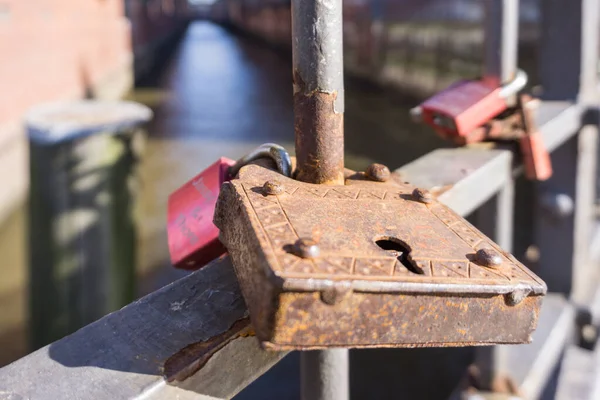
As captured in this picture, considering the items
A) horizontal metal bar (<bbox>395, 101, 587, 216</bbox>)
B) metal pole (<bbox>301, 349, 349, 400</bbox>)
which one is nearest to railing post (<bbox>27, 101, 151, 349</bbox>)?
horizontal metal bar (<bbox>395, 101, 587, 216</bbox>)

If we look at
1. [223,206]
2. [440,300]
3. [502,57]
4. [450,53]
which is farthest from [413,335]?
[450,53]

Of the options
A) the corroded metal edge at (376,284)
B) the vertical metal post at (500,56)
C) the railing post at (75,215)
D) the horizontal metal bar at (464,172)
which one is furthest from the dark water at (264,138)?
the corroded metal edge at (376,284)

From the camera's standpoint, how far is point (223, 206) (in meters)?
0.50

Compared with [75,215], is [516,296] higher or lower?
higher

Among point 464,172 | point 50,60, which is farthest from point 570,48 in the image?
point 50,60

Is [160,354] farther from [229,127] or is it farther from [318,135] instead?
[229,127]

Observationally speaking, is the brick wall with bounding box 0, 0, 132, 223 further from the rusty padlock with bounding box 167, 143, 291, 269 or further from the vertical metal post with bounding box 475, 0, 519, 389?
the rusty padlock with bounding box 167, 143, 291, 269

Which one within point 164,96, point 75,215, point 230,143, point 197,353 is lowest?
point 230,143

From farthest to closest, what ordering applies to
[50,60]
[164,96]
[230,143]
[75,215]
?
[164,96] < [230,143] < [50,60] < [75,215]

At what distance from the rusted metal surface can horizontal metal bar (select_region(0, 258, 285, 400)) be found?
4.8 inches

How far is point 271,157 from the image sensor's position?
59 cm

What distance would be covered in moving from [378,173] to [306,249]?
20cm

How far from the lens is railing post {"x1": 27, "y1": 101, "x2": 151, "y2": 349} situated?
1833 millimetres

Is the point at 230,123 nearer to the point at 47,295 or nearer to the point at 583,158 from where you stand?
the point at 47,295
